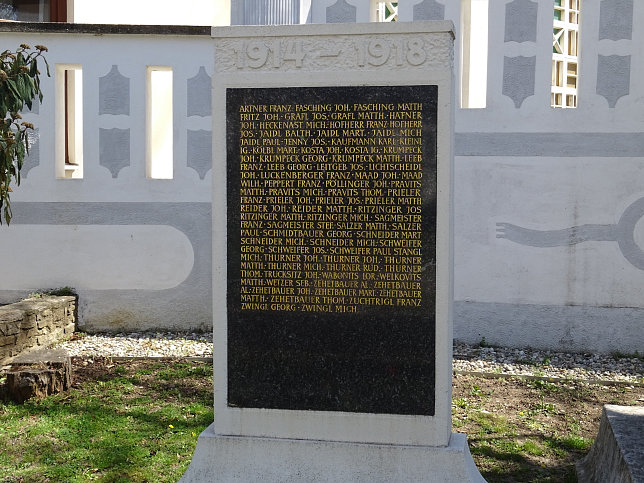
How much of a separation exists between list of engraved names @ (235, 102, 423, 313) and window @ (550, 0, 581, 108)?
35.0ft

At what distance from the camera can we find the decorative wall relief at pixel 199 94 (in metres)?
9.66

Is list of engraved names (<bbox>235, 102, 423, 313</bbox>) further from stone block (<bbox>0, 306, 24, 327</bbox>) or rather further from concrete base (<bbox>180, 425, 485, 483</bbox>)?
stone block (<bbox>0, 306, 24, 327</bbox>)

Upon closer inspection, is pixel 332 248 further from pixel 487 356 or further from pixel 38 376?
pixel 487 356

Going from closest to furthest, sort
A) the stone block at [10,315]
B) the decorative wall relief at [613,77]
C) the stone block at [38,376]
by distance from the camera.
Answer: the stone block at [38,376]
the stone block at [10,315]
the decorative wall relief at [613,77]

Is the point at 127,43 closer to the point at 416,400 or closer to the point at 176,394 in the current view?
the point at 176,394

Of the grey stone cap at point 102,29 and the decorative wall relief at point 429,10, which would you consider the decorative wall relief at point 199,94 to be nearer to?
the grey stone cap at point 102,29

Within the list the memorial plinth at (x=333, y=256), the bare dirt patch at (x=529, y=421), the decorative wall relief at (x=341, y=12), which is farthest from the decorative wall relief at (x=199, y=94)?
the memorial plinth at (x=333, y=256)

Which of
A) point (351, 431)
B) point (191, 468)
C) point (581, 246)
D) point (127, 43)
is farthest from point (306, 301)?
point (127, 43)

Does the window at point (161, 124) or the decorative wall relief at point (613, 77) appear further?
the window at point (161, 124)

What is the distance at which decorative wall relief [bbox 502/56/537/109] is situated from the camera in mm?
9047

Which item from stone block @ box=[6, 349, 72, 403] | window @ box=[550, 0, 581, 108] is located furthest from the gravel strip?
window @ box=[550, 0, 581, 108]

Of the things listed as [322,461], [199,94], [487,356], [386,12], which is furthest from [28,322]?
[386,12]

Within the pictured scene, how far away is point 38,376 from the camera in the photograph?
6.82 meters

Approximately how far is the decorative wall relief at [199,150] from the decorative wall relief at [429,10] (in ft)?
8.83
